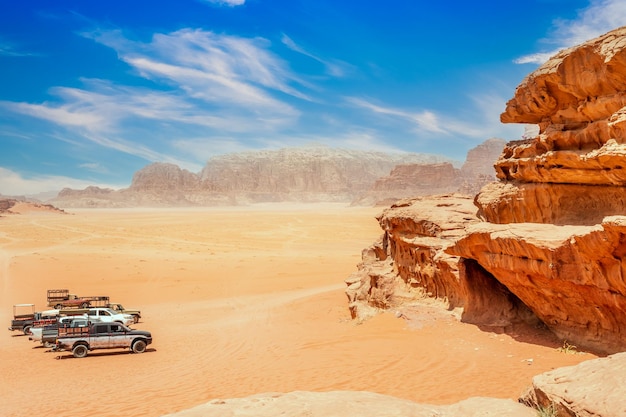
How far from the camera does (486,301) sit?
41.4 feet

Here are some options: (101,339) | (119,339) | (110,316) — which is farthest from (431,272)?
(110,316)

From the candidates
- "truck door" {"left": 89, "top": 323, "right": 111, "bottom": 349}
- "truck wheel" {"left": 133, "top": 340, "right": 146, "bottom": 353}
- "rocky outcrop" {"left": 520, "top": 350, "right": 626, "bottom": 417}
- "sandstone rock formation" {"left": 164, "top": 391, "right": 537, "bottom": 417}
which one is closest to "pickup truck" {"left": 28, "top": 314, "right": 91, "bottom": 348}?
"truck door" {"left": 89, "top": 323, "right": 111, "bottom": 349}

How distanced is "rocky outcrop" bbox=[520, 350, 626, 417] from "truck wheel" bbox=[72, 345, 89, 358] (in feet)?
37.8

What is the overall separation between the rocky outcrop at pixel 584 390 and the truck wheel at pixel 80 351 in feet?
37.8

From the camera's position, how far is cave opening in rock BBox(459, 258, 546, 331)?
1224 cm

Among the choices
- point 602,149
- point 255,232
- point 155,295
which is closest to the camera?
point 602,149

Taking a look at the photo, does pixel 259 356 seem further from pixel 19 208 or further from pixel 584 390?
pixel 19 208

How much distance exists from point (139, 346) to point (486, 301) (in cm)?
993

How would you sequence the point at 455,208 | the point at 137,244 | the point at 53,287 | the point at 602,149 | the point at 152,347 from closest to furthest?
the point at 602,149
the point at 152,347
the point at 455,208
the point at 53,287
the point at 137,244

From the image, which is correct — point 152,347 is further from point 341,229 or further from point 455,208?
point 341,229

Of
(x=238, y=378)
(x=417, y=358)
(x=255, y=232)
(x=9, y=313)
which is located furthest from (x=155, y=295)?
(x=255, y=232)

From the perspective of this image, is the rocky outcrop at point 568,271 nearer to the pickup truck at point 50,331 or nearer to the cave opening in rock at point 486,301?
the cave opening in rock at point 486,301

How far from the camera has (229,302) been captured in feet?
73.6

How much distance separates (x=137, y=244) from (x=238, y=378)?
132 feet
